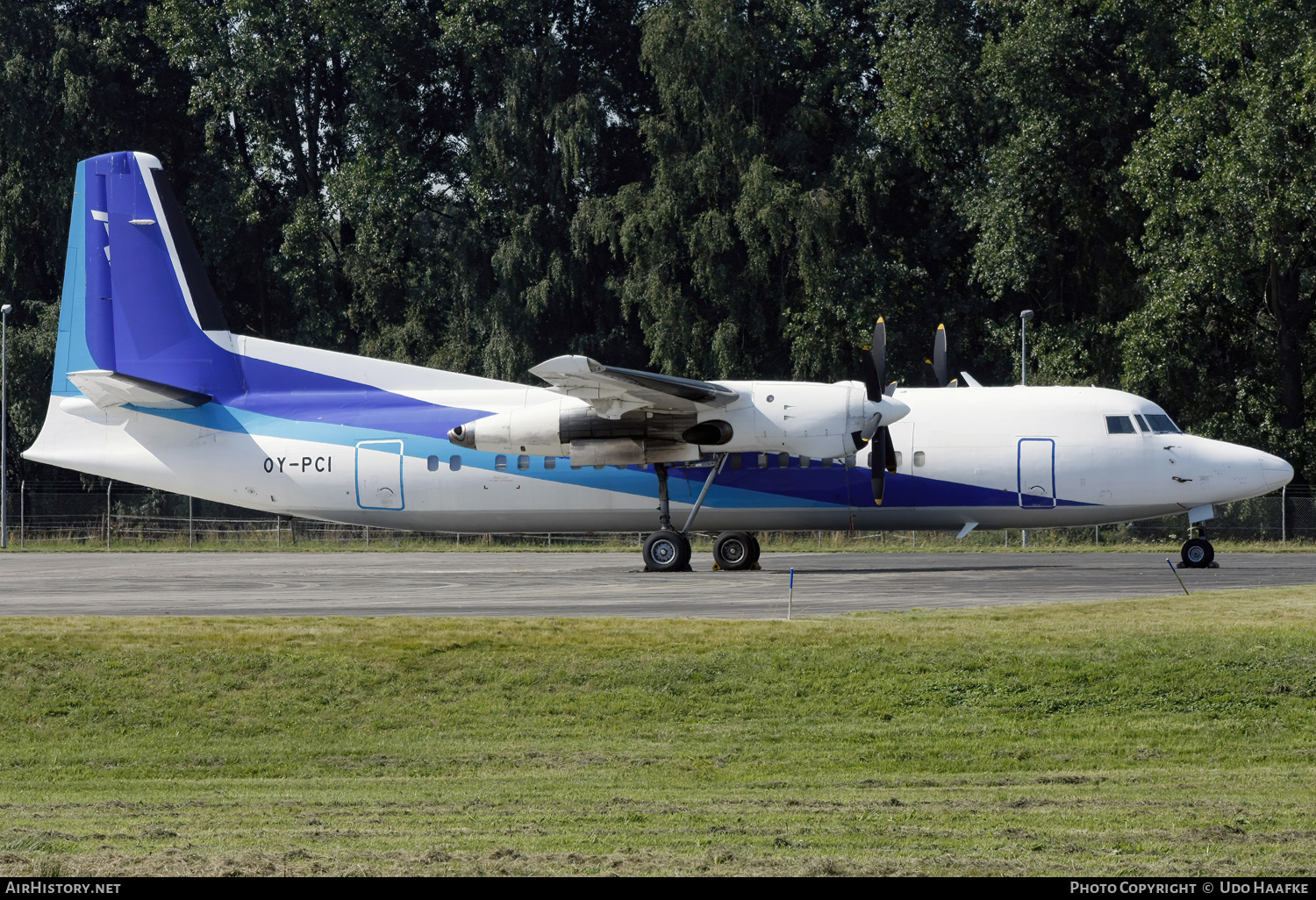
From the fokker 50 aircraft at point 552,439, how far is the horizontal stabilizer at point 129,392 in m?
0.05

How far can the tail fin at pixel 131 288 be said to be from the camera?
29.0 metres

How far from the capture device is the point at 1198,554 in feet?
84.8

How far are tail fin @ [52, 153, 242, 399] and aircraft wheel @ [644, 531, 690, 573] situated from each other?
33.9ft

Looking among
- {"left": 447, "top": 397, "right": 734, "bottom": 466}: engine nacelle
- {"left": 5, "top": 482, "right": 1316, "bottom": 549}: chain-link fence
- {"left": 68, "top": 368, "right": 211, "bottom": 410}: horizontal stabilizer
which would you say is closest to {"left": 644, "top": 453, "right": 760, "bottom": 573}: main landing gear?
{"left": 447, "top": 397, "right": 734, "bottom": 466}: engine nacelle

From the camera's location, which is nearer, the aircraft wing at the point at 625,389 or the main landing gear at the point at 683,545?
the aircraft wing at the point at 625,389

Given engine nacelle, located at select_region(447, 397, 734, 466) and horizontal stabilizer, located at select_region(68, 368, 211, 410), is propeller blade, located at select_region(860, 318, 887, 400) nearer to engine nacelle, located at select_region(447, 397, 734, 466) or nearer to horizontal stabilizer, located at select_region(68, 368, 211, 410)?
engine nacelle, located at select_region(447, 397, 734, 466)

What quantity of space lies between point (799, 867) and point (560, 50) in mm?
45910

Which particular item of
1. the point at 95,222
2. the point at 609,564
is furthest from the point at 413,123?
the point at 609,564

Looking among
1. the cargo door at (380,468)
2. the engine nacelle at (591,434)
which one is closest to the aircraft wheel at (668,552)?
the engine nacelle at (591,434)

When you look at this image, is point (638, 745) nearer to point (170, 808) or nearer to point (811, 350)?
point (170, 808)

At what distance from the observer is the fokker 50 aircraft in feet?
83.7

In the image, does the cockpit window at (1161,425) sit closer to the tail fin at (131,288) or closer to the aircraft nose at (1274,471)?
the aircraft nose at (1274,471)

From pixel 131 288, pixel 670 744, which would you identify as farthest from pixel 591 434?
pixel 670 744

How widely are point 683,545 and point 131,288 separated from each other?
44.8ft
